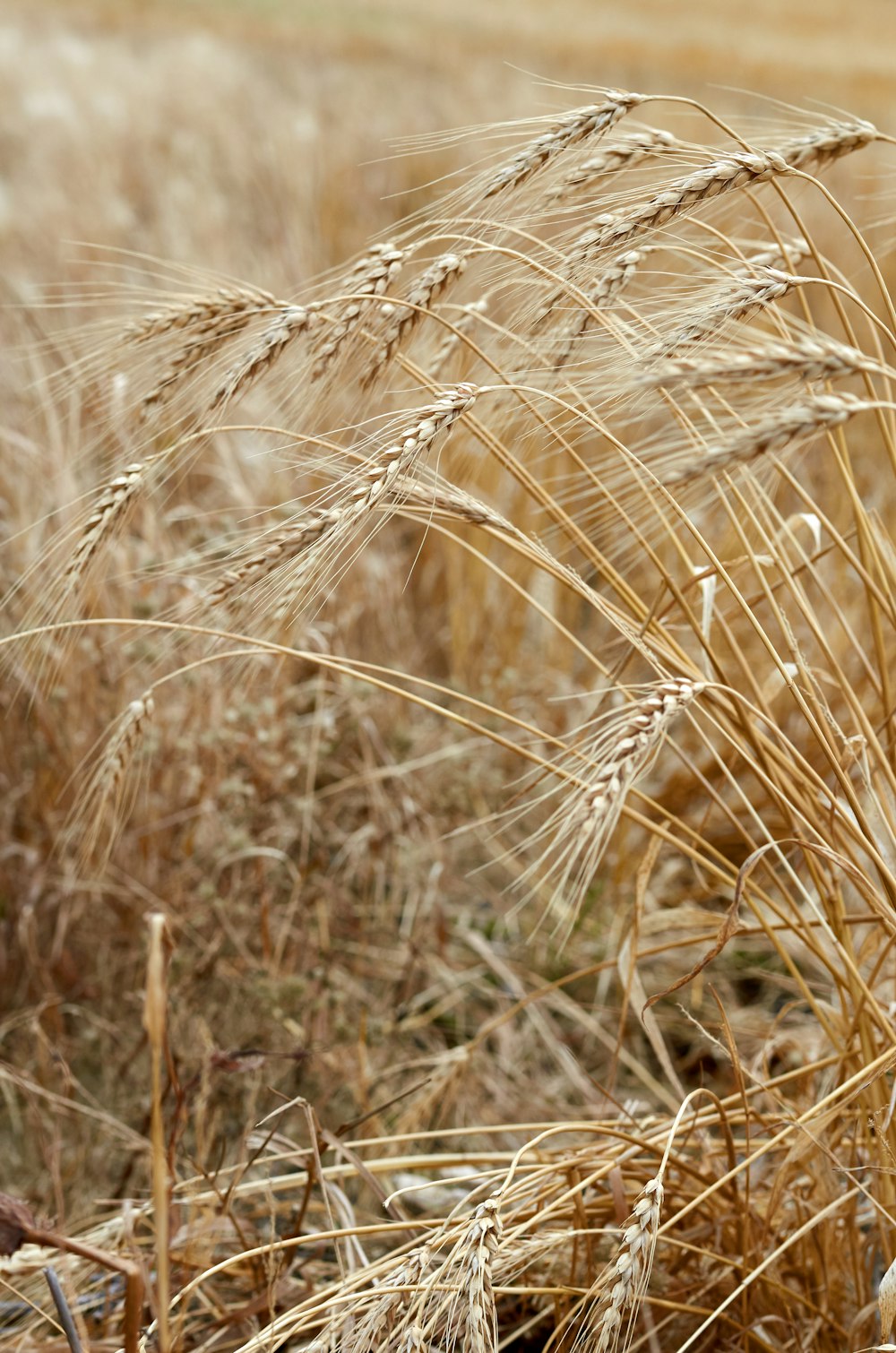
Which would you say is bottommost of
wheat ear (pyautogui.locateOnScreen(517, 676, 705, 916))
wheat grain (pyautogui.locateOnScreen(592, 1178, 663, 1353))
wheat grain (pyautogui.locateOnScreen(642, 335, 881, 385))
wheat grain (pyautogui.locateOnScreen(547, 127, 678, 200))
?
wheat grain (pyautogui.locateOnScreen(592, 1178, 663, 1353))

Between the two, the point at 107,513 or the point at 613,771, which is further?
the point at 107,513

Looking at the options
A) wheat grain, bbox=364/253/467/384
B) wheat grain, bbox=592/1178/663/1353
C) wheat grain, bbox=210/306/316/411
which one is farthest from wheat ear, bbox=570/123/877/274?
wheat grain, bbox=592/1178/663/1353

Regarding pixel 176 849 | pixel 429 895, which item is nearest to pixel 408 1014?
pixel 429 895

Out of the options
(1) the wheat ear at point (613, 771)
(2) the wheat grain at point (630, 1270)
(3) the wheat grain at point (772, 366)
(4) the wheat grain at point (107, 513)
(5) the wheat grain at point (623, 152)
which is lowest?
(2) the wheat grain at point (630, 1270)

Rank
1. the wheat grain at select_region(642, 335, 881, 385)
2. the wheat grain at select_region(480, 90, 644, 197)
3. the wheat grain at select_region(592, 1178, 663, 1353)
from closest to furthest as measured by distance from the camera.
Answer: the wheat grain at select_region(642, 335, 881, 385) < the wheat grain at select_region(592, 1178, 663, 1353) < the wheat grain at select_region(480, 90, 644, 197)

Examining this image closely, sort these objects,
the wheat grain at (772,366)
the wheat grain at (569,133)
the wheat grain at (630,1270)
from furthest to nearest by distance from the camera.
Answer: the wheat grain at (569,133)
the wheat grain at (630,1270)
the wheat grain at (772,366)

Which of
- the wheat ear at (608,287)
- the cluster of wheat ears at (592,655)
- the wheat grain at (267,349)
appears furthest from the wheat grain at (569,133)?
the wheat grain at (267,349)

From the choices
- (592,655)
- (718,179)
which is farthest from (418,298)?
(592,655)

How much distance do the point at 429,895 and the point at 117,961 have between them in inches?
21.8

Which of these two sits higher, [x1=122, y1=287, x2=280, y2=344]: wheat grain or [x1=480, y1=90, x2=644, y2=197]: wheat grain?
[x1=480, y1=90, x2=644, y2=197]: wheat grain

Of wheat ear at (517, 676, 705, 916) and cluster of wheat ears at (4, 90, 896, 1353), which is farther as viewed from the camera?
cluster of wheat ears at (4, 90, 896, 1353)

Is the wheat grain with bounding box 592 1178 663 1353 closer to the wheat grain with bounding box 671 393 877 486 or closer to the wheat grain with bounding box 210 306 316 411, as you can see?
the wheat grain with bounding box 671 393 877 486

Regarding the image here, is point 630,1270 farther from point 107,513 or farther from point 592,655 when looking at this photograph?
point 107,513

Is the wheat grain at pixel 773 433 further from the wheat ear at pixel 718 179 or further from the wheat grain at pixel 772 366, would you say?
the wheat ear at pixel 718 179
